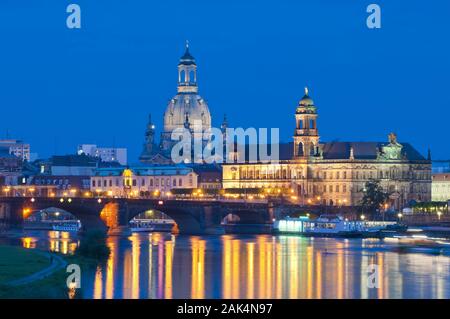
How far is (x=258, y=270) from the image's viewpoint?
9512 cm

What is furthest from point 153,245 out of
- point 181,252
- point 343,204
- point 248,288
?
point 343,204

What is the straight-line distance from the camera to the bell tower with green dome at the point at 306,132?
7657 inches

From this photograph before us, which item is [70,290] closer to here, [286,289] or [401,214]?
[286,289]

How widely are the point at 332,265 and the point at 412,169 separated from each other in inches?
3747

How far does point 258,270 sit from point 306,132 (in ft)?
328

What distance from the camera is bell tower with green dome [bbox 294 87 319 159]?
638ft

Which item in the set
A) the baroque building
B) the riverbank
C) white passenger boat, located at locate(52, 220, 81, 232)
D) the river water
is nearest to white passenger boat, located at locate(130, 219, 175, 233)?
white passenger boat, located at locate(52, 220, 81, 232)

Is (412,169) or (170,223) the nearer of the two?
(170,223)

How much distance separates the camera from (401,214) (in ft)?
562

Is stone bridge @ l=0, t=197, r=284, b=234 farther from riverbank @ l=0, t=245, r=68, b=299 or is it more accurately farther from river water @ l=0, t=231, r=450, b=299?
riverbank @ l=0, t=245, r=68, b=299

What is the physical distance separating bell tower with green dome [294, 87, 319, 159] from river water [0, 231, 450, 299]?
6220cm

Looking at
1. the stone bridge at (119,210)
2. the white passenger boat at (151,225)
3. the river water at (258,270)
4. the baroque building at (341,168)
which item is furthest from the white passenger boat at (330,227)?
the baroque building at (341,168)

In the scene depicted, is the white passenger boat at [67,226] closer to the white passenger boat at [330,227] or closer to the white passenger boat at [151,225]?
the white passenger boat at [151,225]
